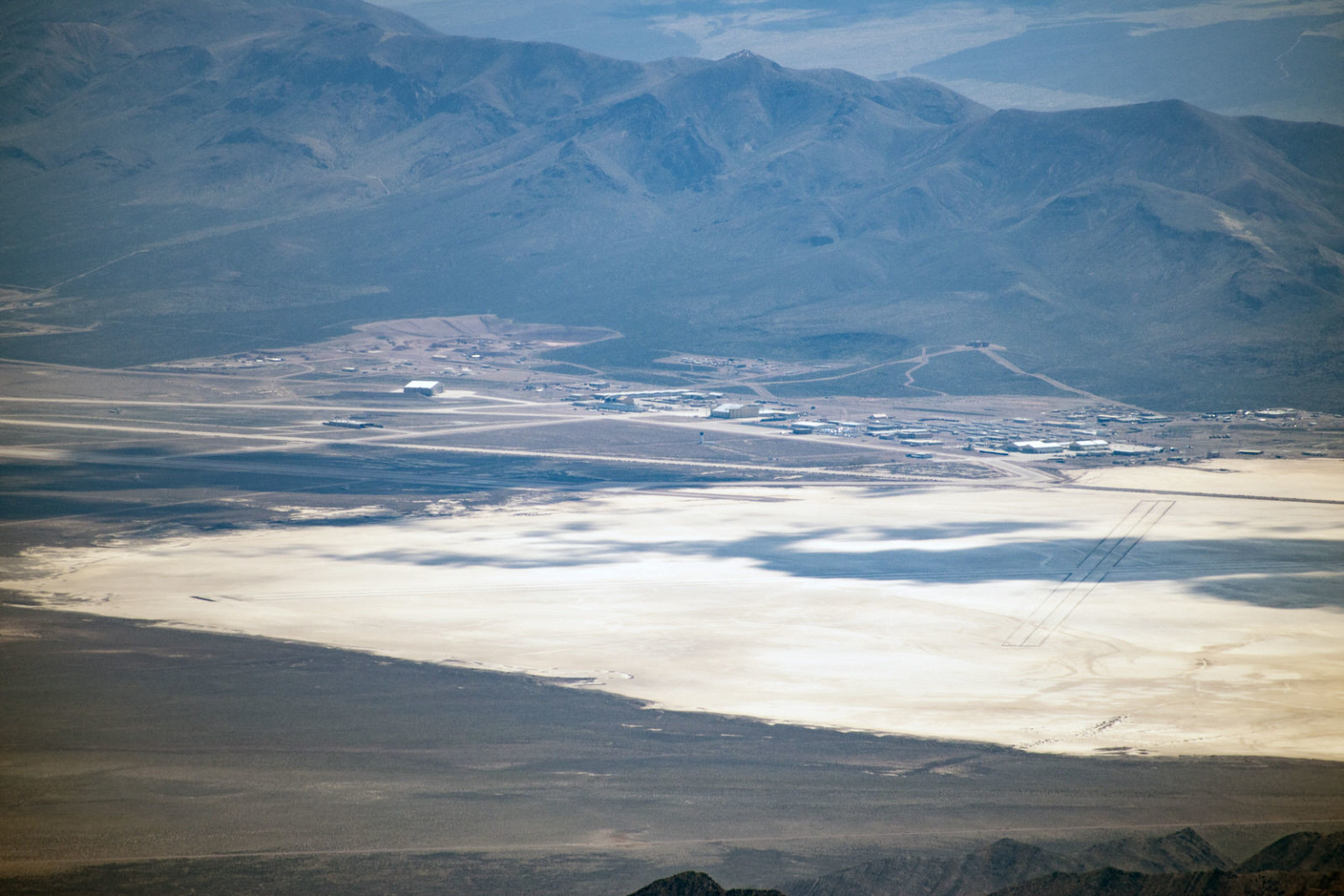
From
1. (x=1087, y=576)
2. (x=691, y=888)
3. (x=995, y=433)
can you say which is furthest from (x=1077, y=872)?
(x=995, y=433)

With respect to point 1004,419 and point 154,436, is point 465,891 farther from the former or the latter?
point 1004,419

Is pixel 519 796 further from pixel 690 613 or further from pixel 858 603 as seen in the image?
pixel 858 603

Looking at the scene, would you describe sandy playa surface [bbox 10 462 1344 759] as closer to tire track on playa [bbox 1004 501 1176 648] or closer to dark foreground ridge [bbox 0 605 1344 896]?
tire track on playa [bbox 1004 501 1176 648]

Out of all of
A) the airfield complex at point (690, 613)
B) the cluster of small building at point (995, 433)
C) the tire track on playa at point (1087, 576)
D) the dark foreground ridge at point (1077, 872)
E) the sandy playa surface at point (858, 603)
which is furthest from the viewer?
the cluster of small building at point (995, 433)

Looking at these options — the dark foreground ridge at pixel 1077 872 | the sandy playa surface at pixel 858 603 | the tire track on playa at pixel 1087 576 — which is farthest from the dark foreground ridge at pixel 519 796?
the tire track on playa at pixel 1087 576

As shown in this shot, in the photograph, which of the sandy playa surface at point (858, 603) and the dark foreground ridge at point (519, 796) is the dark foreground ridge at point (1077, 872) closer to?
the dark foreground ridge at point (519, 796)

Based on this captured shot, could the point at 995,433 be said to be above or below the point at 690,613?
above
